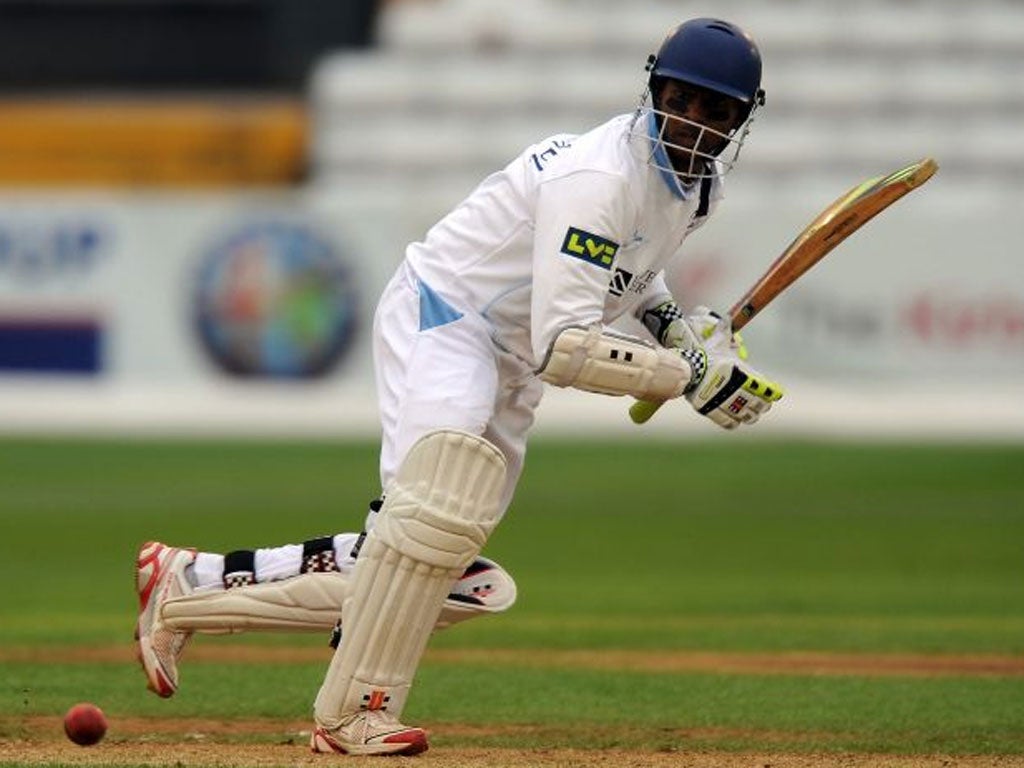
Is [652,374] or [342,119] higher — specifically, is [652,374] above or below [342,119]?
above

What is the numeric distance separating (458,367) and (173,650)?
108 centimetres

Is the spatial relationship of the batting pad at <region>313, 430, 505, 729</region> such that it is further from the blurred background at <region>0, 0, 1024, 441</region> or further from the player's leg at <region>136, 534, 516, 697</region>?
the blurred background at <region>0, 0, 1024, 441</region>

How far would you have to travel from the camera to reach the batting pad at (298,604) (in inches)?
229

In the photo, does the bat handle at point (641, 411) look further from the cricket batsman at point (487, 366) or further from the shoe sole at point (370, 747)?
the shoe sole at point (370, 747)

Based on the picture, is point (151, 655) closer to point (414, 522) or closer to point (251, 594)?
point (251, 594)

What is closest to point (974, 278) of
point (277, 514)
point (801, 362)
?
point (801, 362)

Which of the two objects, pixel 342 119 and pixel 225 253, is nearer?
pixel 225 253

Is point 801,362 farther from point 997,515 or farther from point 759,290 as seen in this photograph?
point 759,290

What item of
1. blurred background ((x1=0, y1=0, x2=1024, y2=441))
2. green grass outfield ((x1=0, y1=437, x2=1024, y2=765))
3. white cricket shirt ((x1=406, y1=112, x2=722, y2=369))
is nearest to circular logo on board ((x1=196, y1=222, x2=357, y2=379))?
blurred background ((x1=0, y1=0, x2=1024, y2=441))

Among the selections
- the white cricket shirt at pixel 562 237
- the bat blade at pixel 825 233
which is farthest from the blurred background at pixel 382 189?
the white cricket shirt at pixel 562 237

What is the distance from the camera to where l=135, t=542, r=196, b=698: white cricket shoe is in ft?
19.4

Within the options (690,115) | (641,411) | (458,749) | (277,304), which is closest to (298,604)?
(458,749)

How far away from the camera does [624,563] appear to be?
36.6ft

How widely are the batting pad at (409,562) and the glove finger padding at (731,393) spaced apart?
21.9 inches
